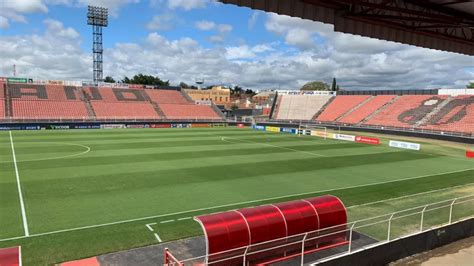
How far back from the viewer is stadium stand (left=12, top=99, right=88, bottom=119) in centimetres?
5785

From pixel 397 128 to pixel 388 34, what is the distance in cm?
4855

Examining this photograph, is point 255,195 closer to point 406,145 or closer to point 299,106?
point 406,145

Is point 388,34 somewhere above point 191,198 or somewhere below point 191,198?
above

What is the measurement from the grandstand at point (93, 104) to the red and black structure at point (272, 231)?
5302 centimetres

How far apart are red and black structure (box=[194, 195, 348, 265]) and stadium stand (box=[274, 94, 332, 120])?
65796 mm

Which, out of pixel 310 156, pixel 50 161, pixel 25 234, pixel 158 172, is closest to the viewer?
pixel 25 234

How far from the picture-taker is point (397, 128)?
5831 cm

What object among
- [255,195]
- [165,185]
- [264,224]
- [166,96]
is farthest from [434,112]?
[264,224]

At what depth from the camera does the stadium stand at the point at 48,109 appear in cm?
5785

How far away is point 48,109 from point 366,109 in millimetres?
56206

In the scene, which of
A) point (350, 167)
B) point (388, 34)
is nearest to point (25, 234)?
point (388, 34)

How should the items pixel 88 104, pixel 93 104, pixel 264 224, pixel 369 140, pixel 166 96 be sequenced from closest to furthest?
1. pixel 264 224
2. pixel 369 140
3. pixel 88 104
4. pixel 93 104
5. pixel 166 96

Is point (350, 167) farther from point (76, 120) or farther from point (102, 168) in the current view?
point (76, 120)

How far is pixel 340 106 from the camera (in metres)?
76.3
